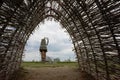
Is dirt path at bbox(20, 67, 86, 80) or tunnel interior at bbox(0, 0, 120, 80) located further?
dirt path at bbox(20, 67, 86, 80)

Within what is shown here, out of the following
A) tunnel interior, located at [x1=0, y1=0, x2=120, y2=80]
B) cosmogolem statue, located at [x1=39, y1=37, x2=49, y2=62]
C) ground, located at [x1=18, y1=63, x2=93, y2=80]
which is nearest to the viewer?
tunnel interior, located at [x1=0, y1=0, x2=120, y2=80]

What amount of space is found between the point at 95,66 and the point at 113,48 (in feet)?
5.58

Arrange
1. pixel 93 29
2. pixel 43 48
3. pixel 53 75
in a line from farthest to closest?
1. pixel 43 48
2. pixel 53 75
3. pixel 93 29

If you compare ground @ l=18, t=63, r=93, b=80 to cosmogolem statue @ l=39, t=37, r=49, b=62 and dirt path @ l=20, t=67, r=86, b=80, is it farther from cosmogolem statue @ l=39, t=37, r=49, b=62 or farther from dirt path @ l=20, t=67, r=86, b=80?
cosmogolem statue @ l=39, t=37, r=49, b=62

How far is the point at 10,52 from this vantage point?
700 centimetres

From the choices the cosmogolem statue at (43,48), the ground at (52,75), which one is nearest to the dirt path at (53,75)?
the ground at (52,75)

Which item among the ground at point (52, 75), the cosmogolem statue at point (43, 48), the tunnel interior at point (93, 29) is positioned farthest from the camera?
the cosmogolem statue at point (43, 48)

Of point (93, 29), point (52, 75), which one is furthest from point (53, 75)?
point (93, 29)

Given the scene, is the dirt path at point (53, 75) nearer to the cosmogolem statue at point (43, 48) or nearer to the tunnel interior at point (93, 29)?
the tunnel interior at point (93, 29)

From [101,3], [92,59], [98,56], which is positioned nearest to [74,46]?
[92,59]

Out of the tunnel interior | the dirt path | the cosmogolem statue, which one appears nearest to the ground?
the dirt path

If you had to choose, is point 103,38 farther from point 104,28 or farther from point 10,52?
point 10,52

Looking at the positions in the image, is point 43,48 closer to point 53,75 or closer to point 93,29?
point 53,75

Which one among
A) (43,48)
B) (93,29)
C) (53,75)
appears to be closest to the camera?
(93,29)
